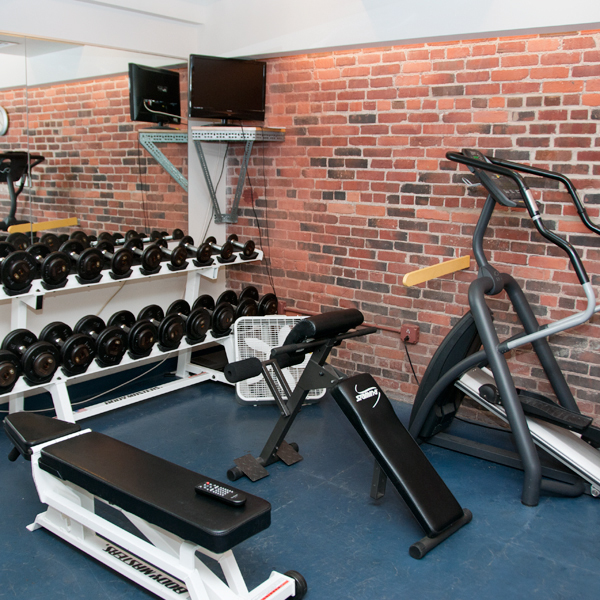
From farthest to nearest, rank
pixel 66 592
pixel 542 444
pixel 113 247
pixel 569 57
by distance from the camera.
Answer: pixel 113 247 → pixel 569 57 → pixel 542 444 → pixel 66 592

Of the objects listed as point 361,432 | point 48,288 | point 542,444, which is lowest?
point 542,444

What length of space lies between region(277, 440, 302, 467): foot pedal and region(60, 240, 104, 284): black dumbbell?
130cm

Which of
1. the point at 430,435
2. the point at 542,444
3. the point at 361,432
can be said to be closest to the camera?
the point at 361,432

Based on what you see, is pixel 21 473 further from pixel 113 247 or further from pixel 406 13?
pixel 406 13

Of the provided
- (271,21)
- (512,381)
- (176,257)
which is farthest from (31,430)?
Result: (271,21)

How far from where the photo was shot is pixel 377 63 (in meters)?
3.58

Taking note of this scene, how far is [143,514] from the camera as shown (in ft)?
6.23

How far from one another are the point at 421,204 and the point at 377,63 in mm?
868

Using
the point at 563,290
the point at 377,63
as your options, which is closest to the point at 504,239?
the point at 563,290

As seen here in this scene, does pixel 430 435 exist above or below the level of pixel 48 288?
below

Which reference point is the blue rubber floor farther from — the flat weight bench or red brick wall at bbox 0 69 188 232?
red brick wall at bbox 0 69 188 232

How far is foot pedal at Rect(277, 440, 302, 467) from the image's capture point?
2953 millimetres

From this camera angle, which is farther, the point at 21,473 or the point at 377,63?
the point at 377,63

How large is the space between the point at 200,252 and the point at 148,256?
0.42 meters
